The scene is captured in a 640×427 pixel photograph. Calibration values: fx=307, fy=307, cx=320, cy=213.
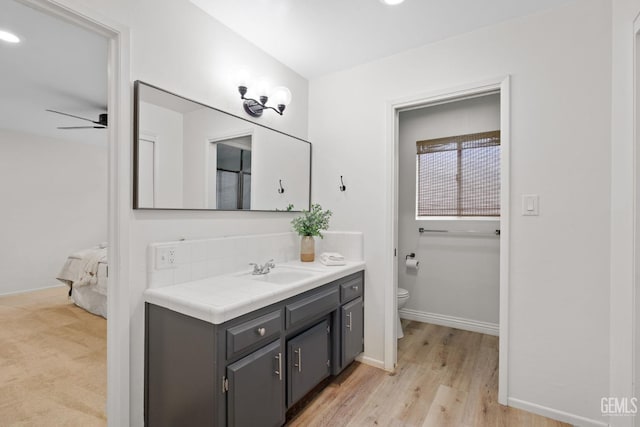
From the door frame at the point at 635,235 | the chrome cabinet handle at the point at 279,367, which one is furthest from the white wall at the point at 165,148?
the door frame at the point at 635,235

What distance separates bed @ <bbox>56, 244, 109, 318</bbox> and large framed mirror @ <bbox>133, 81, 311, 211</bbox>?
2.36 m

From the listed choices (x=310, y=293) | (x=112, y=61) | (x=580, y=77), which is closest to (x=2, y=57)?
(x=112, y=61)

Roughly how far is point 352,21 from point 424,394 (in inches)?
98.1

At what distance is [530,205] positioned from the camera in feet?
6.12

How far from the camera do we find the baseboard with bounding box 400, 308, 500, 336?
303cm

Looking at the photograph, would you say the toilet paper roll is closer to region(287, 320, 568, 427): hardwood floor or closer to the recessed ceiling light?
region(287, 320, 568, 427): hardwood floor

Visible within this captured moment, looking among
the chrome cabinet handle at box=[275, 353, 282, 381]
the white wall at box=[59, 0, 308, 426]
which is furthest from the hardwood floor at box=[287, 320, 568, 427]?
the white wall at box=[59, 0, 308, 426]

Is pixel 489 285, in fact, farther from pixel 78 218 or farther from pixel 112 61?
pixel 78 218

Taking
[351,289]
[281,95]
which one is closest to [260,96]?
[281,95]

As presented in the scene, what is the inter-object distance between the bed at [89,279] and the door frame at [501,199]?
3.03 metres

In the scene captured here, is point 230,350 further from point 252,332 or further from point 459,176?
point 459,176

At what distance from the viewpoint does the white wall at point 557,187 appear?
1699mm

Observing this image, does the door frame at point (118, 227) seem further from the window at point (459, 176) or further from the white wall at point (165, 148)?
the window at point (459, 176)

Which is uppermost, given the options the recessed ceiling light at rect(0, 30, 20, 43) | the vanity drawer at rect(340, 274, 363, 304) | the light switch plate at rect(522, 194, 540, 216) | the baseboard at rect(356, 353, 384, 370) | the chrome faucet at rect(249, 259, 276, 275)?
the recessed ceiling light at rect(0, 30, 20, 43)
